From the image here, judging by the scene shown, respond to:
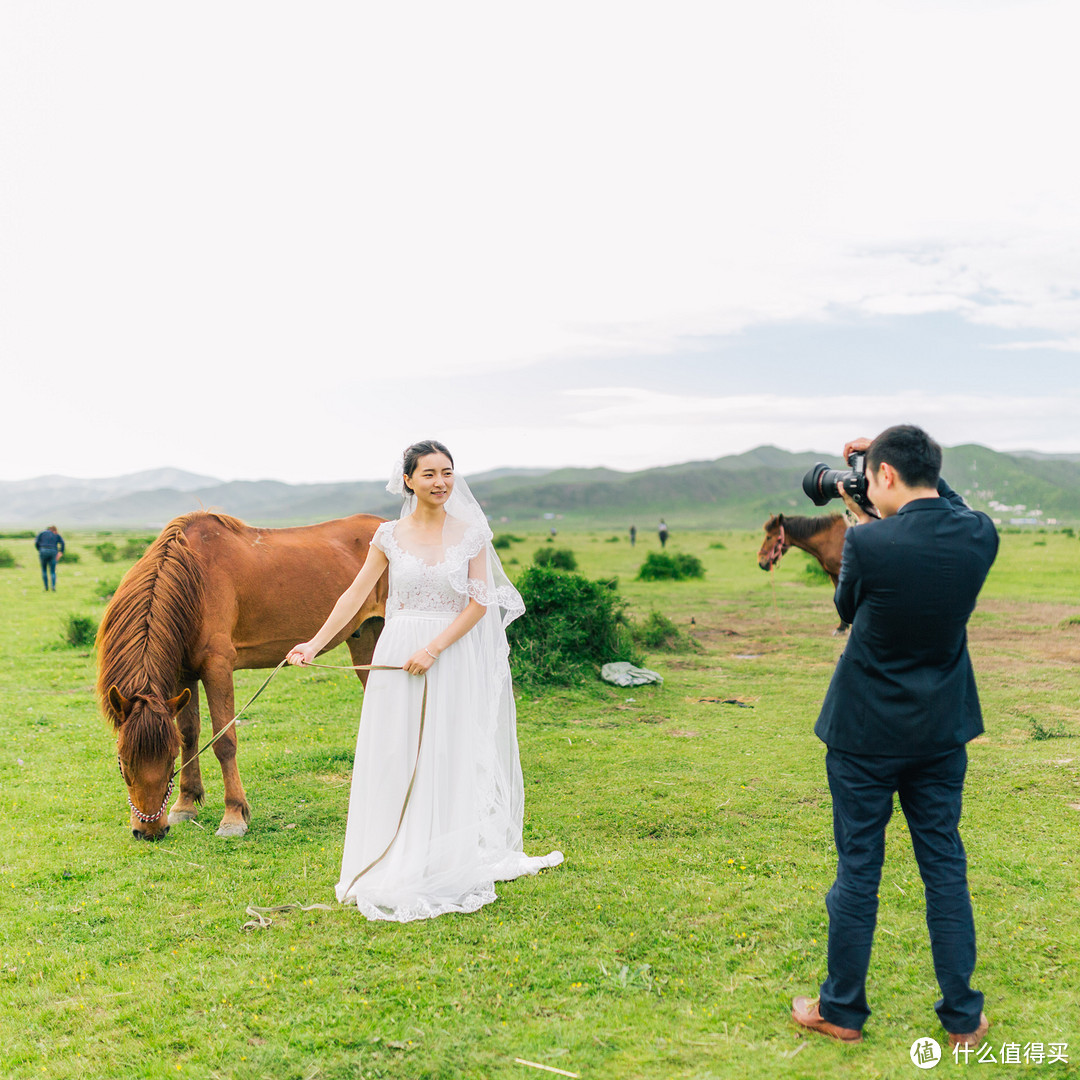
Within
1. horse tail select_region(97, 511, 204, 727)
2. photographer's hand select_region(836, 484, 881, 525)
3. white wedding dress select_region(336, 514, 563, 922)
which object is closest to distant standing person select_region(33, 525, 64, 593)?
horse tail select_region(97, 511, 204, 727)

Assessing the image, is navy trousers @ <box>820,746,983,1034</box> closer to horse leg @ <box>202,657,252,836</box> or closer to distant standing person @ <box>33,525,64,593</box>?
horse leg @ <box>202,657,252,836</box>

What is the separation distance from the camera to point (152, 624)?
227 inches

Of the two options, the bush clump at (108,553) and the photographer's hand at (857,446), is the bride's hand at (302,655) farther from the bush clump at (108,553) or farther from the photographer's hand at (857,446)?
the bush clump at (108,553)

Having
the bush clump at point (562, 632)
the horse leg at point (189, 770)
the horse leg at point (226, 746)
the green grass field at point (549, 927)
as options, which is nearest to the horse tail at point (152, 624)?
the horse leg at point (226, 746)

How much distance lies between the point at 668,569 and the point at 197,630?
20.6m

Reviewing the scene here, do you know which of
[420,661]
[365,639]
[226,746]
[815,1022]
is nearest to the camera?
[815,1022]

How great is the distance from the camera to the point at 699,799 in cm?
652

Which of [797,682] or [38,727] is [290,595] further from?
[797,682]

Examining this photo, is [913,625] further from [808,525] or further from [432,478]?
[808,525]

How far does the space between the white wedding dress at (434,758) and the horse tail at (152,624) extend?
1734 mm

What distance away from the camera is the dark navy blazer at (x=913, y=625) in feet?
10.3

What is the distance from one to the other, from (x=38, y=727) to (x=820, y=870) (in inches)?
325

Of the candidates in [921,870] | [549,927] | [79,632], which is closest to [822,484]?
[921,870]

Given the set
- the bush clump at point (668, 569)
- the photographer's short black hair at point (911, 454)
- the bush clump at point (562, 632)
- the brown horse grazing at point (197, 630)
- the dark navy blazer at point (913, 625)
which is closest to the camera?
the dark navy blazer at point (913, 625)
